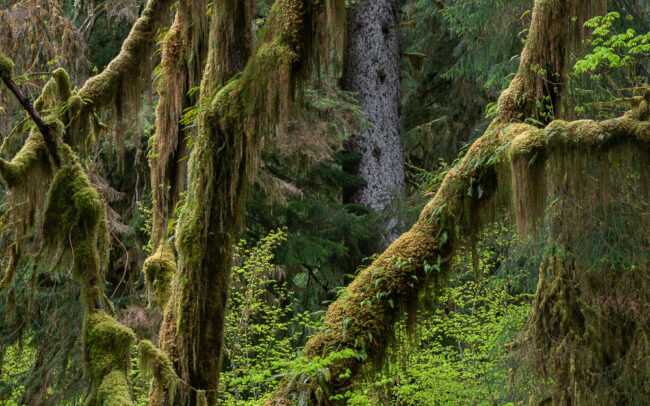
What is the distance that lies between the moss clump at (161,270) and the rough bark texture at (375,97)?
5664 millimetres

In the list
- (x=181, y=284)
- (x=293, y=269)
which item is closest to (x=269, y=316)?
(x=293, y=269)

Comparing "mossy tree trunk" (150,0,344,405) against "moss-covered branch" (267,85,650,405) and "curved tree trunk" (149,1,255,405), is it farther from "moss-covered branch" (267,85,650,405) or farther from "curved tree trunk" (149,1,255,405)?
"moss-covered branch" (267,85,650,405)

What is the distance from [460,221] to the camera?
4.73 meters

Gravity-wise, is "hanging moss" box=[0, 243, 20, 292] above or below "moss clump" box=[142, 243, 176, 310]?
above

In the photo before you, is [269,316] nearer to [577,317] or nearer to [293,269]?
[293,269]

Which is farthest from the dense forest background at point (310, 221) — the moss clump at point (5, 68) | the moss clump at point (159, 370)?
the moss clump at point (5, 68)

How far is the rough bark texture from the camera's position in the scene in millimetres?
10750

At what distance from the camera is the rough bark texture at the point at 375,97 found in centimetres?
1075

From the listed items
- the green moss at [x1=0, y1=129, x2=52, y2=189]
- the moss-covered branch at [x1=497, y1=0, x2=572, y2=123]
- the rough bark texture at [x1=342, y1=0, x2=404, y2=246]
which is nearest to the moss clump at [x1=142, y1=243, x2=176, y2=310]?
the green moss at [x1=0, y1=129, x2=52, y2=189]

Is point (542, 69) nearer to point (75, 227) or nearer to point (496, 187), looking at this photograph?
point (496, 187)

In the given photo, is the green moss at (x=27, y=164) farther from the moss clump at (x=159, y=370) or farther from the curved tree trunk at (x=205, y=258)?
the moss clump at (x=159, y=370)

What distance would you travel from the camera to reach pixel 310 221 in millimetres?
11016

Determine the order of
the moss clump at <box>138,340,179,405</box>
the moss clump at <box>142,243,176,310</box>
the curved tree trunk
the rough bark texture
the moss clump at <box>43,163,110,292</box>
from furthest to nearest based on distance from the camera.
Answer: the rough bark texture
the moss clump at <box>142,243,176,310</box>
the curved tree trunk
the moss clump at <box>138,340,179,405</box>
the moss clump at <box>43,163,110,292</box>

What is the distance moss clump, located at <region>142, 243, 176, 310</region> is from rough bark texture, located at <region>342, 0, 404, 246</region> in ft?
Result: 18.6
